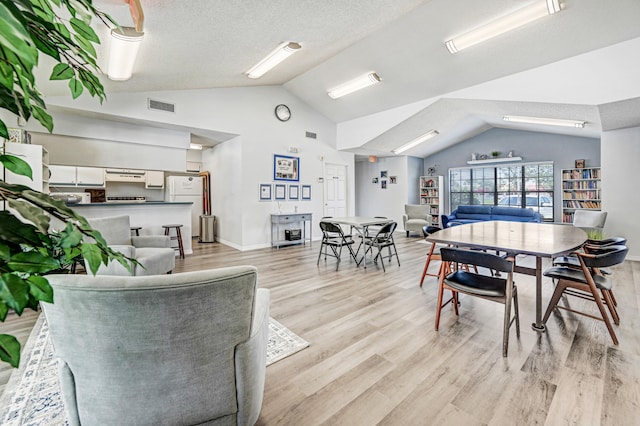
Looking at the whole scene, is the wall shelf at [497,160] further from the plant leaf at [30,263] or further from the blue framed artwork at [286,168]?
the plant leaf at [30,263]

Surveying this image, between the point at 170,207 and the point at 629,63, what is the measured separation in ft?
24.2

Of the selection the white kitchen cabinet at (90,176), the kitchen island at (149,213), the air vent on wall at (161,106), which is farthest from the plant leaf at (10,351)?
the white kitchen cabinet at (90,176)

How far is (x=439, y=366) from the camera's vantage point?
1.93m

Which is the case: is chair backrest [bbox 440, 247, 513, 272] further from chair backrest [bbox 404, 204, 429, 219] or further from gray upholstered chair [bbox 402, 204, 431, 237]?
chair backrest [bbox 404, 204, 429, 219]

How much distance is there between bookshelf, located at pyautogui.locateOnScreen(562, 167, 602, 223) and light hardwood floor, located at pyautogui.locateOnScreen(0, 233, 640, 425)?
482 centimetres

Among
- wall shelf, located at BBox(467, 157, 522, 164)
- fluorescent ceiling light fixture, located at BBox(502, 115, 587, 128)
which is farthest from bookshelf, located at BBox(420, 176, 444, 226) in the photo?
fluorescent ceiling light fixture, located at BBox(502, 115, 587, 128)

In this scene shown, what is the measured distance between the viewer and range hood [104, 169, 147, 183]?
601 cm

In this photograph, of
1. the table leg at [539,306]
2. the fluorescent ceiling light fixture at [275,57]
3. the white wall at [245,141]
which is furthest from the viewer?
the white wall at [245,141]

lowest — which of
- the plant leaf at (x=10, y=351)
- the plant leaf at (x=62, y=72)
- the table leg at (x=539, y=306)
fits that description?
the table leg at (x=539, y=306)

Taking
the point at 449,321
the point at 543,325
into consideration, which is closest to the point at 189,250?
the point at 449,321

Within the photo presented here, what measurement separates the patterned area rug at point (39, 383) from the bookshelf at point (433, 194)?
817 cm

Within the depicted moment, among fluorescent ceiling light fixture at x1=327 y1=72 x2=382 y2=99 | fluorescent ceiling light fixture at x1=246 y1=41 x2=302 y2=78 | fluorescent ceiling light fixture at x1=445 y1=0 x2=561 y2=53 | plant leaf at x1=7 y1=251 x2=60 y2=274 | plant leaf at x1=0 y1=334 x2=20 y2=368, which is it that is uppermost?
fluorescent ceiling light fixture at x1=327 y1=72 x2=382 y2=99

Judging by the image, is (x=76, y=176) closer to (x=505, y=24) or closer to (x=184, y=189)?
(x=184, y=189)

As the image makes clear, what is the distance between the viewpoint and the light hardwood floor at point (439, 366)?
152 cm
